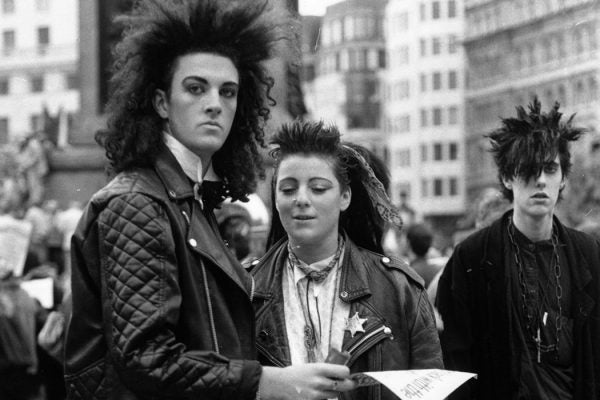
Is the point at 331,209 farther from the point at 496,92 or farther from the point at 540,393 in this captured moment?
the point at 496,92

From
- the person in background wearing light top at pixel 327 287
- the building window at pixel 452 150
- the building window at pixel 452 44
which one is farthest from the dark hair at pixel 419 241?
the building window at pixel 452 150

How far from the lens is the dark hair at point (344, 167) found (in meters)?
5.67

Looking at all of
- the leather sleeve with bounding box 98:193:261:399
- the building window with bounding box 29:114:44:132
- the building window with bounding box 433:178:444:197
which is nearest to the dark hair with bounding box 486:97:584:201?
the leather sleeve with bounding box 98:193:261:399

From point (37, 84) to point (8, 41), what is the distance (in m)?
3.46

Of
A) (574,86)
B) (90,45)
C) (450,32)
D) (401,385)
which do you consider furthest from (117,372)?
(450,32)

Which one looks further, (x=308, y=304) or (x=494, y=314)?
(x=494, y=314)

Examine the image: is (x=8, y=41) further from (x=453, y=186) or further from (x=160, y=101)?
(x=160, y=101)

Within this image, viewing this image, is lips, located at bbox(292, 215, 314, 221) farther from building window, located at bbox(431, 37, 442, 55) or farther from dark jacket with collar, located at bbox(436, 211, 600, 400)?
building window, located at bbox(431, 37, 442, 55)

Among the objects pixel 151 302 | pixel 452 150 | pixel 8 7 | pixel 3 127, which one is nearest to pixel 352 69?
pixel 452 150

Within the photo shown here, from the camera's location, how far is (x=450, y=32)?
4114 inches

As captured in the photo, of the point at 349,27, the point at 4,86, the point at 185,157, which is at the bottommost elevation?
the point at 185,157

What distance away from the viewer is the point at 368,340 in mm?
5379

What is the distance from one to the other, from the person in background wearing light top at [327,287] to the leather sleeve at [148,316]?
3.79 feet

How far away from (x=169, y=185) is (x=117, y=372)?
0.63 metres
